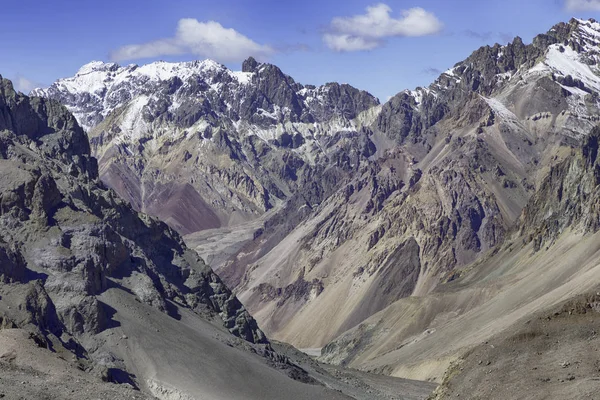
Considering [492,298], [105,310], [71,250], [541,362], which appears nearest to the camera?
[541,362]

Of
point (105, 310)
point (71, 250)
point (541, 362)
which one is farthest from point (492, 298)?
point (541, 362)

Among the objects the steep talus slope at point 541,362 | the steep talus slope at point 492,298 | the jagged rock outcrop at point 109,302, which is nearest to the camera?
the steep talus slope at point 541,362

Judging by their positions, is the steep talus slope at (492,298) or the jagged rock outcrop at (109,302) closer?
the jagged rock outcrop at (109,302)

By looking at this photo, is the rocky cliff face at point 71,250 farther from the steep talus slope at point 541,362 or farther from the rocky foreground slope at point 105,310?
the steep talus slope at point 541,362

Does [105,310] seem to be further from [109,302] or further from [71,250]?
[71,250]

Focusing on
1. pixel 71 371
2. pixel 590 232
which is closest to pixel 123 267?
pixel 71 371

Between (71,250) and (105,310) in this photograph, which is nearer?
(105,310)

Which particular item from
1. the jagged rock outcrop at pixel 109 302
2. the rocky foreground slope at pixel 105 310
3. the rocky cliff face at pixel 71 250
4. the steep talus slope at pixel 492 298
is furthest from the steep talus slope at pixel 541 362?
the steep talus slope at pixel 492 298

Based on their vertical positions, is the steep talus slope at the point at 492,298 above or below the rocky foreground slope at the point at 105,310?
below

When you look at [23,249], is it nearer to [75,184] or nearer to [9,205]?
Answer: [9,205]
